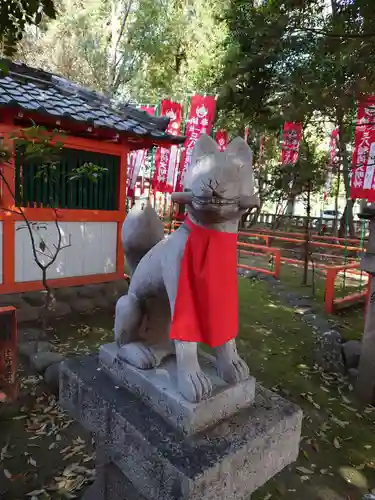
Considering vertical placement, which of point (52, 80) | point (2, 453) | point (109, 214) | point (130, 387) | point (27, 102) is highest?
point (52, 80)

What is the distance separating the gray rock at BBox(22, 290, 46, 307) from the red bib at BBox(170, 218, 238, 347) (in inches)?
195

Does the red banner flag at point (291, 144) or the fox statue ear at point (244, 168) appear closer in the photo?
the fox statue ear at point (244, 168)

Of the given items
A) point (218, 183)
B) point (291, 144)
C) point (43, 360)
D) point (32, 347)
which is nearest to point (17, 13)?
point (218, 183)

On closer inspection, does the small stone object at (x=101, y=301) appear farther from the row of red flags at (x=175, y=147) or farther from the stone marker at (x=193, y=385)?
the stone marker at (x=193, y=385)

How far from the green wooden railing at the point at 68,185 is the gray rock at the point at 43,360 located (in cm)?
227

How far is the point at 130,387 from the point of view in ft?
5.61

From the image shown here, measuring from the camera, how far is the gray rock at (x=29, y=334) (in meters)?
4.96

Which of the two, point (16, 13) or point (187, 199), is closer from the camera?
point (187, 199)

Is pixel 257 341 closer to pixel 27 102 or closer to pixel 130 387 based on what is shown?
pixel 130 387

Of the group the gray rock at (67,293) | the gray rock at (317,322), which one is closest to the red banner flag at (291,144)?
the gray rock at (317,322)

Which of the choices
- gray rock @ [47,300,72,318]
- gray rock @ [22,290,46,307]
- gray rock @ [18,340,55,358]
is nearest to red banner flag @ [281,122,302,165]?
gray rock @ [47,300,72,318]

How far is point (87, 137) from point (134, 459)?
5.44 meters

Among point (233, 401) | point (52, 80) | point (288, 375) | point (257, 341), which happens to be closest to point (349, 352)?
point (288, 375)

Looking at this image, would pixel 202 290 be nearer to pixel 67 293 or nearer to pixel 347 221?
pixel 67 293
